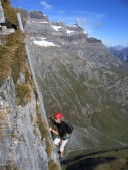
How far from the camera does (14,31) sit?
72.3ft

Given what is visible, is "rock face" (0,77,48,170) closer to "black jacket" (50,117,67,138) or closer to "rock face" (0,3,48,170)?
"rock face" (0,3,48,170)

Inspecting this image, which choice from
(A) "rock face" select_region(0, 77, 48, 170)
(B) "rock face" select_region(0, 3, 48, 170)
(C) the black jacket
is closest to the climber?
(C) the black jacket

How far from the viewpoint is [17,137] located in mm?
14617

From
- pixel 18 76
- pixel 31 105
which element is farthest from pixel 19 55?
pixel 31 105

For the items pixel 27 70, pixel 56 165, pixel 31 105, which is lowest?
pixel 56 165

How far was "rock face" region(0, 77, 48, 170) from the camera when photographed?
13.1 metres

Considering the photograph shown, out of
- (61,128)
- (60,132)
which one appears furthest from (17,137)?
(60,132)

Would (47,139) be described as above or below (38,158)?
above

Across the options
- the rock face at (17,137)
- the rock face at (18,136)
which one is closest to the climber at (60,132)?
the rock face at (18,136)

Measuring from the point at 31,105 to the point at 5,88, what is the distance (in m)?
5.62

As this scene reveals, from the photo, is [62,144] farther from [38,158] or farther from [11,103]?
[11,103]

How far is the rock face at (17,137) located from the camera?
42.9 feet

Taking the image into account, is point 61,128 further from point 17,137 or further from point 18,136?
point 17,137

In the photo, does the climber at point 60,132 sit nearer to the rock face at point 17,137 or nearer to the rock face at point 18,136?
the rock face at point 18,136
